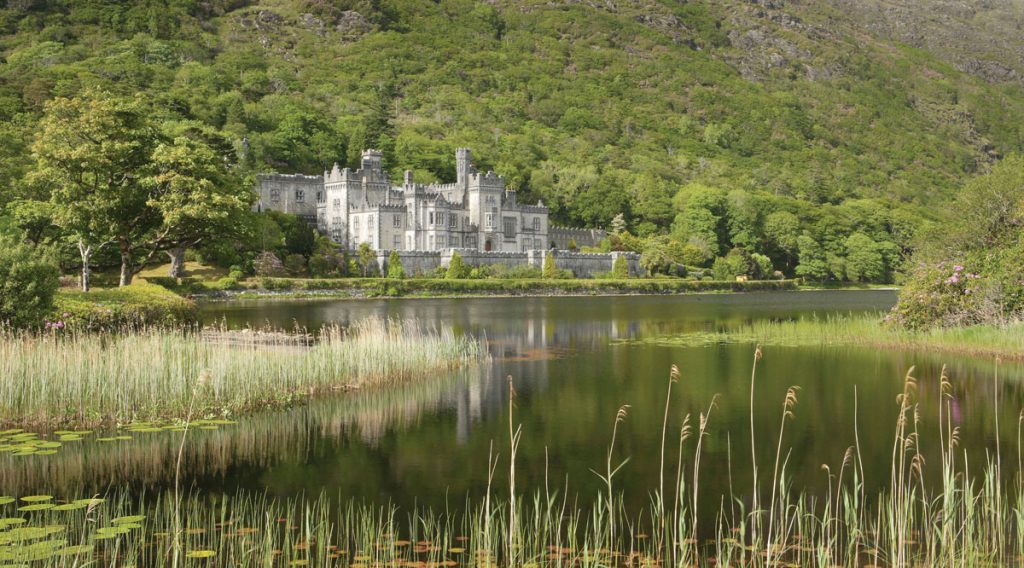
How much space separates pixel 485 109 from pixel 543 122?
12.6 metres

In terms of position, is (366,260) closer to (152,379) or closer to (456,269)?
(456,269)

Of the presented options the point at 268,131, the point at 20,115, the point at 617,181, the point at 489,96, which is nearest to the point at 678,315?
the point at 20,115

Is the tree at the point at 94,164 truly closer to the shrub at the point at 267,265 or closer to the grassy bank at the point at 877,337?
the grassy bank at the point at 877,337

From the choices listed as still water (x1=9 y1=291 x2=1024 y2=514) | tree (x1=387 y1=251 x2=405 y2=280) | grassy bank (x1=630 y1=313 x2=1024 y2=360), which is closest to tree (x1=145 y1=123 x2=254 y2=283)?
still water (x1=9 y1=291 x2=1024 y2=514)

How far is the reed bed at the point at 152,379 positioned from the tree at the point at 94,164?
1537 cm

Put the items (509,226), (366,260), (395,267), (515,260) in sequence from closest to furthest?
(395,267)
(366,260)
(515,260)
(509,226)

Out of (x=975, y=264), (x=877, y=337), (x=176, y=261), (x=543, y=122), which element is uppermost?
(x=543, y=122)

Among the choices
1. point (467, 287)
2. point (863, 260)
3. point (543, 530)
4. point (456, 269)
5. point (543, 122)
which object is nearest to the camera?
point (543, 530)

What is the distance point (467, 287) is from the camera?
219 ft

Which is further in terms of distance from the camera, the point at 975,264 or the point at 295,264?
the point at 295,264

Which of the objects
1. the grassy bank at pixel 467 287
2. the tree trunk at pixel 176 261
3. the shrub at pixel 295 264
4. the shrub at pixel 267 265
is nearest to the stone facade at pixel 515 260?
the grassy bank at pixel 467 287

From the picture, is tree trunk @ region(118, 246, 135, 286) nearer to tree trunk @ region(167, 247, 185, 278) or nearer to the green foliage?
tree trunk @ region(167, 247, 185, 278)

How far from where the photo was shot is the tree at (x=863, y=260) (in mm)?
96062

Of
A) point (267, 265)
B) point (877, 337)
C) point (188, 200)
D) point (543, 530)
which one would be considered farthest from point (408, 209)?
point (543, 530)
